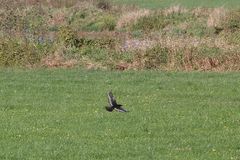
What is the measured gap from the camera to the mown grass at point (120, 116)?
41.2 ft

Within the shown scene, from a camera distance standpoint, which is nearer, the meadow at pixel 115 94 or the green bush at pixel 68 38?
the meadow at pixel 115 94

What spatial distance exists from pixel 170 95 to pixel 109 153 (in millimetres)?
7201

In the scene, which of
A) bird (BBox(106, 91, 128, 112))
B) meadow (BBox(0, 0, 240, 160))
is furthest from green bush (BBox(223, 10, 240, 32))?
bird (BBox(106, 91, 128, 112))

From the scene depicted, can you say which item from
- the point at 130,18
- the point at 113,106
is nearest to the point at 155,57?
the point at 113,106

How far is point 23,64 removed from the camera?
2605 cm

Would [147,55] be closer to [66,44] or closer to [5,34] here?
[66,44]

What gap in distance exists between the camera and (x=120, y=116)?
51.9ft

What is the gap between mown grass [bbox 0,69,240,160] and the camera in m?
12.6

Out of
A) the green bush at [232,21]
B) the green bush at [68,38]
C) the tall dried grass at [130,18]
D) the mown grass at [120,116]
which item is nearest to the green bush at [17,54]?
the green bush at [68,38]

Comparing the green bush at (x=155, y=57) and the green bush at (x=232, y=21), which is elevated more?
the green bush at (x=232, y=21)

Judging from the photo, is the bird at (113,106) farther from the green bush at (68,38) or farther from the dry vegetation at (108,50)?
the green bush at (68,38)

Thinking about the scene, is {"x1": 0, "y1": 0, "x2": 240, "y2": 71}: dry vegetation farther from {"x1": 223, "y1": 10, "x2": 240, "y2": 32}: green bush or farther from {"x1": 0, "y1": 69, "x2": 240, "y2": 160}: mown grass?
{"x1": 223, "y1": 10, "x2": 240, "y2": 32}: green bush

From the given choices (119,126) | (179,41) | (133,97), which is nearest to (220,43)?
(179,41)

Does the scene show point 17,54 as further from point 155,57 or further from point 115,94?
point 115,94
